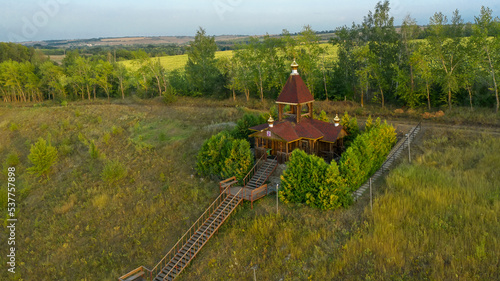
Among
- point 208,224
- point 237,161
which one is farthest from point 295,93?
point 208,224

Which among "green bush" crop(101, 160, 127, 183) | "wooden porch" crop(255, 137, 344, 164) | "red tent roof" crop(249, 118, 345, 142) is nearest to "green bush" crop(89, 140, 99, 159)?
"green bush" crop(101, 160, 127, 183)

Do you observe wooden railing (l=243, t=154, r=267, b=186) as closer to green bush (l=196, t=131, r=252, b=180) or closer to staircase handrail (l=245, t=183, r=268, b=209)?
green bush (l=196, t=131, r=252, b=180)

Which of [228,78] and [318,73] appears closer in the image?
[318,73]

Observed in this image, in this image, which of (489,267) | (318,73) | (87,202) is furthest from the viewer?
(318,73)

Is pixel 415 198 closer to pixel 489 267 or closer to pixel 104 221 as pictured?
pixel 489 267

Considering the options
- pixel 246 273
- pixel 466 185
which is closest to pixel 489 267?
pixel 466 185

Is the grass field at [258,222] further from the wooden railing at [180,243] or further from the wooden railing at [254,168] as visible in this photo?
the wooden railing at [254,168]

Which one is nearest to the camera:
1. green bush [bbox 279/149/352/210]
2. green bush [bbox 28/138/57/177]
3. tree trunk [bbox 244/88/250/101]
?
green bush [bbox 279/149/352/210]
